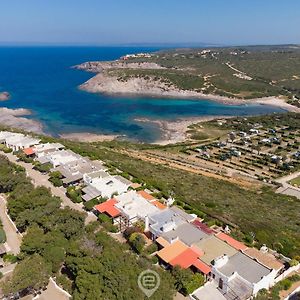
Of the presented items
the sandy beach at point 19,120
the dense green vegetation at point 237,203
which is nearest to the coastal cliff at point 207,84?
the sandy beach at point 19,120

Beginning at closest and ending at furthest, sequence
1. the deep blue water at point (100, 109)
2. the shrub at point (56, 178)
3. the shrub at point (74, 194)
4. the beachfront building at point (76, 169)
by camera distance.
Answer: the shrub at point (74, 194)
the shrub at point (56, 178)
the beachfront building at point (76, 169)
the deep blue water at point (100, 109)

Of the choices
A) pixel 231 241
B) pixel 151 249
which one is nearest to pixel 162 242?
pixel 151 249

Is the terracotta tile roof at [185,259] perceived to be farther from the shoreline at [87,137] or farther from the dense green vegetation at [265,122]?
the dense green vegetation at [265,122]

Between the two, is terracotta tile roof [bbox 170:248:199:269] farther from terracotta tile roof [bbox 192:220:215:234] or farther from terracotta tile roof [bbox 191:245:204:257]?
terracotta tile roof [bbox 192:220:215:234]

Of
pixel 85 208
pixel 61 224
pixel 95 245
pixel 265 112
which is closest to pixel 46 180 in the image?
pixel 85 208

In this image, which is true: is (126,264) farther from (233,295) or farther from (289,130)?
A: (289,130)

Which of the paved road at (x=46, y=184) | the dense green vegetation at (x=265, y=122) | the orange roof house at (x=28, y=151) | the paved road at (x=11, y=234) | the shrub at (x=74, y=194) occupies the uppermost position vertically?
the orange roof house at (x=28, y=151)

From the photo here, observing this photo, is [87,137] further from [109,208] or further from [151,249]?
[151,249]
